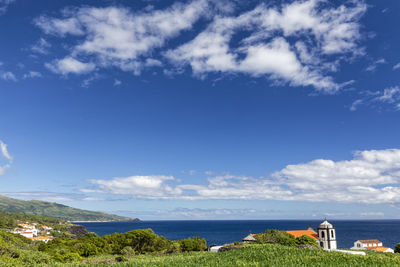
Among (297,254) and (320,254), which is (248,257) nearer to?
(297,254)

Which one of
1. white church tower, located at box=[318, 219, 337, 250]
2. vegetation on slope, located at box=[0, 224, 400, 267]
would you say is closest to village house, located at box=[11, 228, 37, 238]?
vegetation on slope, located at box=[0, 224, 400, 267]

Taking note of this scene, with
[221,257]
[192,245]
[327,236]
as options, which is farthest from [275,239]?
[221,257]

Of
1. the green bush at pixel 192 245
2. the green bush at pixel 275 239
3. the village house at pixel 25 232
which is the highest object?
the green bush at pixel 275 239

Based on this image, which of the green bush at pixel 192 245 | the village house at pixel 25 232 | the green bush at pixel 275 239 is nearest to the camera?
the green bush at pixel 275 239

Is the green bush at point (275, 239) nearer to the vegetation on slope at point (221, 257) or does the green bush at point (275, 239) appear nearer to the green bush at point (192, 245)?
the vegetation on slope at point (221, 257)

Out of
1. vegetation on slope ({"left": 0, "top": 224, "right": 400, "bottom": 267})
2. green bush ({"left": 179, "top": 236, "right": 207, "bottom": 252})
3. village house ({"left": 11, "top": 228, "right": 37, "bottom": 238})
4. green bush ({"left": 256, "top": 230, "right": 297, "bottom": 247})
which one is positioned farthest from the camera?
village house ({"left": 11, "top": 228, "right": 37, "bottom": 238})

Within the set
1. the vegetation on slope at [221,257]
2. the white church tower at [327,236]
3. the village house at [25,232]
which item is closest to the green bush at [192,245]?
the vegetation on slope at [221,257]

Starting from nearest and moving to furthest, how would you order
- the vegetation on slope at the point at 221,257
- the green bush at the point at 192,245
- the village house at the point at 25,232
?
the vegetation on slope at the point at 221,257, the green bush at the point at 192,245, the village house at the point at 25,232

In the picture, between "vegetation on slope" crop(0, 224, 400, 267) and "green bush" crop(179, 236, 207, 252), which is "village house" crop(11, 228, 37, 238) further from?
"green bush" crop(179, 236, 207, 252)

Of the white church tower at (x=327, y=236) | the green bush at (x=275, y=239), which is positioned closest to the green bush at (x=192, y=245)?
the green bush at (x=275, y=239)

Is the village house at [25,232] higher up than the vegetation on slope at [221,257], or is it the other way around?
the vegetation on slope at [221,257]

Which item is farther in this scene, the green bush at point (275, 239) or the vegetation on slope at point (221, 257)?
the green bush at point (275, 239)

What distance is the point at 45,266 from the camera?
33.0 meters

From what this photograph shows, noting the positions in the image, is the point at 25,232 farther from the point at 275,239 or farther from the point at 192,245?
the point at 275,239
